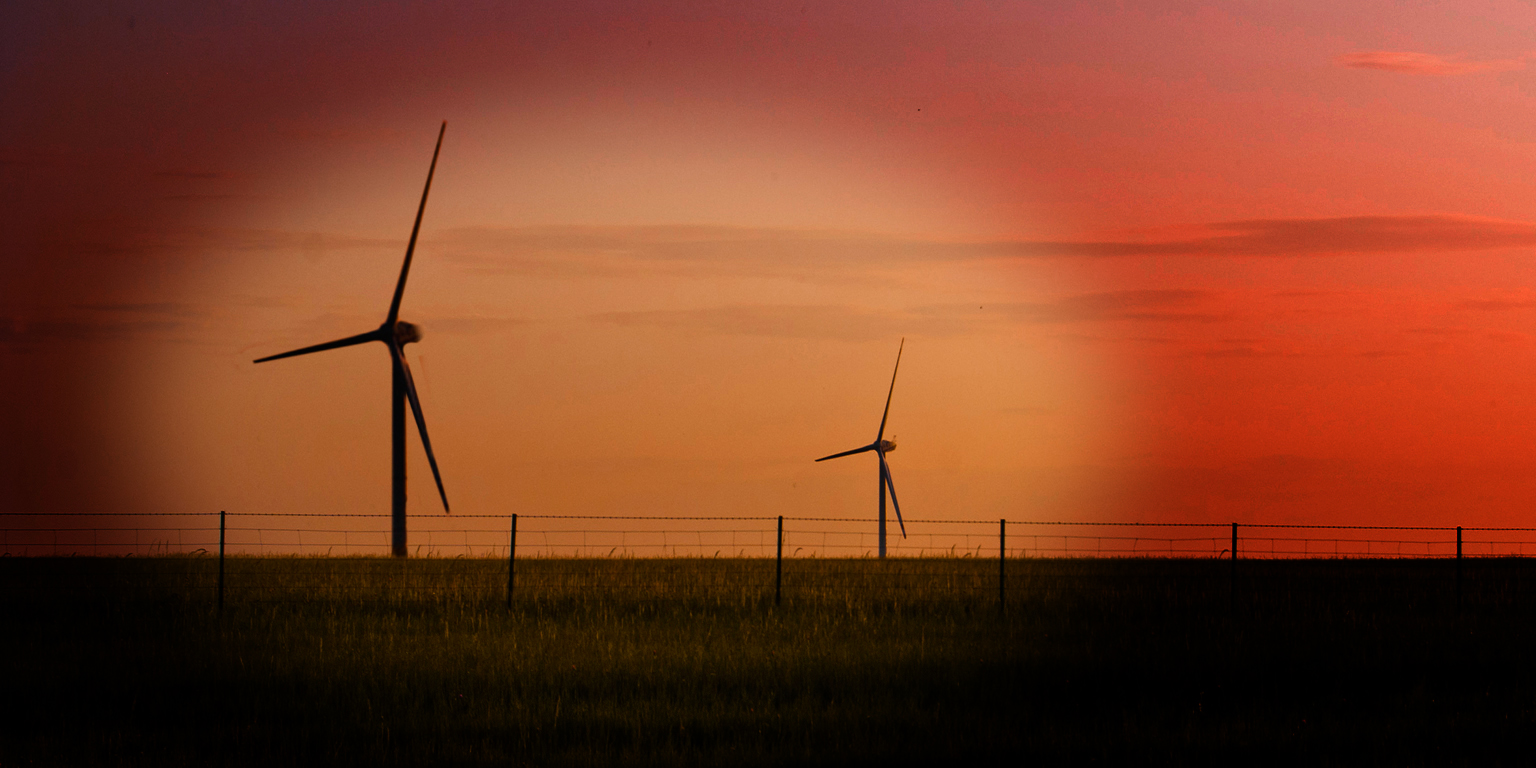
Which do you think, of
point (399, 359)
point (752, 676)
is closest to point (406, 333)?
point (399, 359)

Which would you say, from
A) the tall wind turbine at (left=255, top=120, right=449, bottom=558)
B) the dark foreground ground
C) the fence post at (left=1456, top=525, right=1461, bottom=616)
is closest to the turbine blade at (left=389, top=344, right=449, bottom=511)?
the tall wind turbine at (left=255, top=120, right=449, bottom=558)

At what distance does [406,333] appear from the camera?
48.6m

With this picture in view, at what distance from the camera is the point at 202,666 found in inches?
747

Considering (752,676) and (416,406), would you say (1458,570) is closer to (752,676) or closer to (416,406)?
(752,676)

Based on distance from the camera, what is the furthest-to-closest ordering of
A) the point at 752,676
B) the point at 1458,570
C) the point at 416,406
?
1. the point at 416,406
2. the point at 1458,570
3. the point at 752,676

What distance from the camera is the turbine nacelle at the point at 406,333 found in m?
48.3

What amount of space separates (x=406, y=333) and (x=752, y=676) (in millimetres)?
33363

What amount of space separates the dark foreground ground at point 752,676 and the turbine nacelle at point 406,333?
1784cm

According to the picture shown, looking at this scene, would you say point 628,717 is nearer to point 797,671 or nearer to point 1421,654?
point 797,671

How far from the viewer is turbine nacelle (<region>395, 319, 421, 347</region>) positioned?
48312mm

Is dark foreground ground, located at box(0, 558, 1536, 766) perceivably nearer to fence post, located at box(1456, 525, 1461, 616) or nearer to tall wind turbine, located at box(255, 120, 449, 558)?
fence post, located at box(1456, 525, 1461, 616)

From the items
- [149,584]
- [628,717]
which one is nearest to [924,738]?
[628,717]

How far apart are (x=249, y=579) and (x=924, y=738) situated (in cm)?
2367

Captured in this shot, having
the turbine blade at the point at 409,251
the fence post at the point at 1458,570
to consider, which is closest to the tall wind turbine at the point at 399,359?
the turbine blade at the point at 409,251
